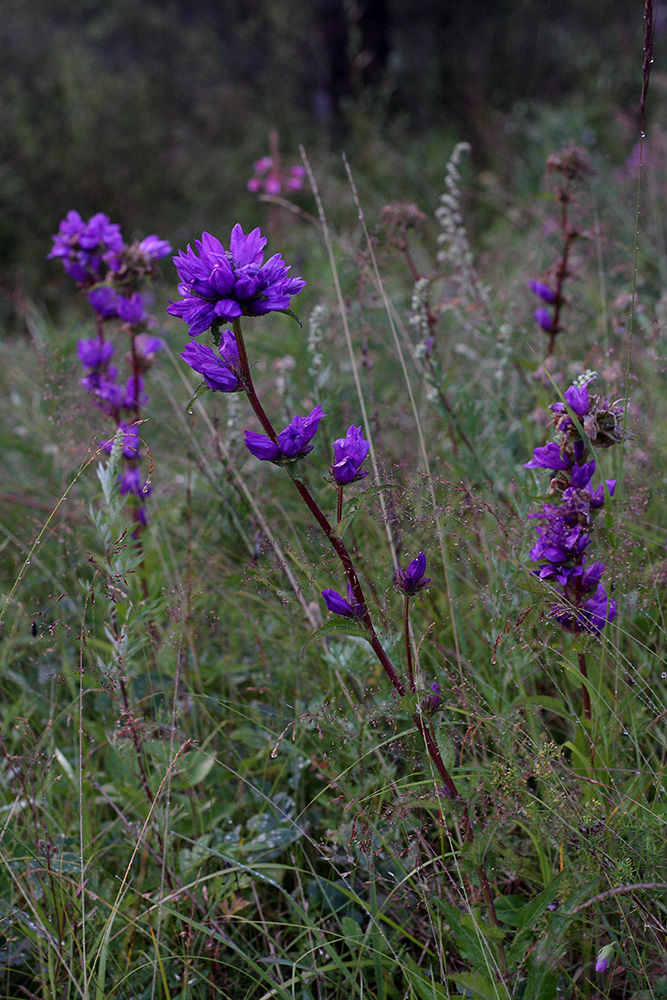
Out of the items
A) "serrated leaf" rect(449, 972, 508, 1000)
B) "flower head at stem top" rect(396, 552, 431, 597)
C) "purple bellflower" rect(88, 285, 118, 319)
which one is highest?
"purple bellflower" rect(88, 285, 118, 319)

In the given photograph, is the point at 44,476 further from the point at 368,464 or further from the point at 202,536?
the point at 368,464

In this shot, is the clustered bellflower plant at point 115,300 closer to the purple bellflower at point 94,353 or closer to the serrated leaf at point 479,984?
the purple bellflower at point 94,353

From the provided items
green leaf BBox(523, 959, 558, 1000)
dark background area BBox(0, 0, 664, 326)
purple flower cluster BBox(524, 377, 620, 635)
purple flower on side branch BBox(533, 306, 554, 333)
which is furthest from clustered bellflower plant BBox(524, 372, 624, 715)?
dark background area BBox(0, 0, 664, 326)

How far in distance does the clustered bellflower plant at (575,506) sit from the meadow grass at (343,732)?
51 millimetres

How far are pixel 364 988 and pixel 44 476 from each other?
6.66 feet

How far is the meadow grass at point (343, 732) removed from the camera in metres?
1.16

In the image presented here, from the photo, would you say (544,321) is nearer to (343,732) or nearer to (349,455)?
(349,455)

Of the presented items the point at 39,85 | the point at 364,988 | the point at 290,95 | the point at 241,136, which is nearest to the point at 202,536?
the point at 364,988

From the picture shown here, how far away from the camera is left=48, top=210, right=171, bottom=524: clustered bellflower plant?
204cm

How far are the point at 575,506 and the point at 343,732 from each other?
532mm

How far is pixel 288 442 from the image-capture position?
109cm

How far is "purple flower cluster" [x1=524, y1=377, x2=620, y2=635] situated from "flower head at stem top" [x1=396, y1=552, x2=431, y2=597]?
221 millimetres

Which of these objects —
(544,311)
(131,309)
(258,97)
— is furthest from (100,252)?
(258,97)

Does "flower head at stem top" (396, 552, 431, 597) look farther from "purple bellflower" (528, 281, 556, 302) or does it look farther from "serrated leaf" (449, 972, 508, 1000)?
A: "purple bellflower" (528, 281, 556, 302)
